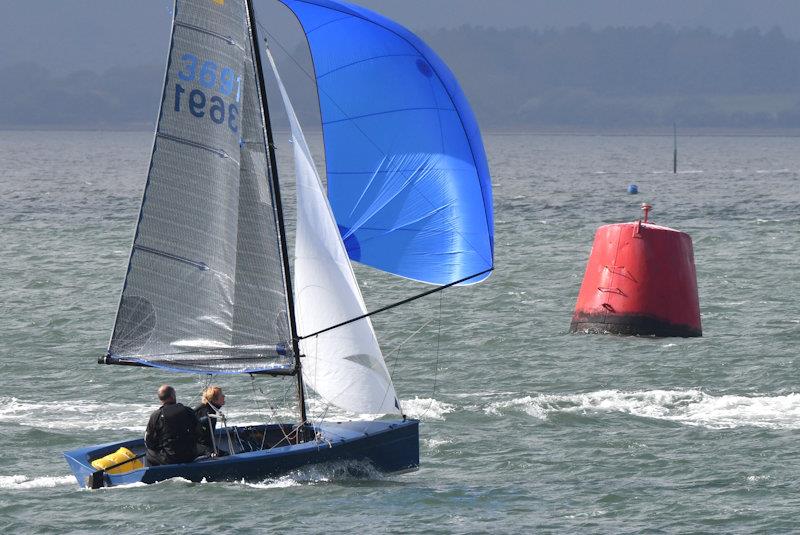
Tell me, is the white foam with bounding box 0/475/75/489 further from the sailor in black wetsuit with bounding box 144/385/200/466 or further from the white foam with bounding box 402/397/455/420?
the white foam with bounding box 402/397/455/420

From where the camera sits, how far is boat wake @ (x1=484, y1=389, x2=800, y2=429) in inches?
1014

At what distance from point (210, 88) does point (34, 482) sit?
6.08 metres

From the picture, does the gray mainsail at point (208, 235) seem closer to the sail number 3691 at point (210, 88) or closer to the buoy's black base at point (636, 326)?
the sail number 3691 at point (210, 88)

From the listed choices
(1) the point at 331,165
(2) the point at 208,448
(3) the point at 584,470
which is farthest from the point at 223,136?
(3) the point at 584,470

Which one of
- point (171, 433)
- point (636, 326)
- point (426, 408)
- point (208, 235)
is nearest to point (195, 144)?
point (208, 235)

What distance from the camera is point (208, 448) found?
20.4m

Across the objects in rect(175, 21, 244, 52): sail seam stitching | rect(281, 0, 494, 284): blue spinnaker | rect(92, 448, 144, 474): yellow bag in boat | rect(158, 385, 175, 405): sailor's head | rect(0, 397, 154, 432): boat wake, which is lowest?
rect(92, 448, 144, 474): yellow bag in boat

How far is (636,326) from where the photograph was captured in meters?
32.6

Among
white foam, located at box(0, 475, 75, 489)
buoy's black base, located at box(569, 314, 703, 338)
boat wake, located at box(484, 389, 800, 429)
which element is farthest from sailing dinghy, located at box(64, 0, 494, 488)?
buoy's black base, located at box(569, 314, 703, 338)

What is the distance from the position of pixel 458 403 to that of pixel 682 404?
3.99 metres

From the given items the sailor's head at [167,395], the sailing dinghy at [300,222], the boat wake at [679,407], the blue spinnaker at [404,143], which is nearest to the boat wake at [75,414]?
the sailing dinghy at [300,222]

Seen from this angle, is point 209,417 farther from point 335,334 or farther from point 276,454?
point 335,334

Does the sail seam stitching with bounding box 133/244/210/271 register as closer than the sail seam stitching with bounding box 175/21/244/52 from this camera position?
No

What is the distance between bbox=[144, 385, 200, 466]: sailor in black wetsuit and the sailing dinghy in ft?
0.73
